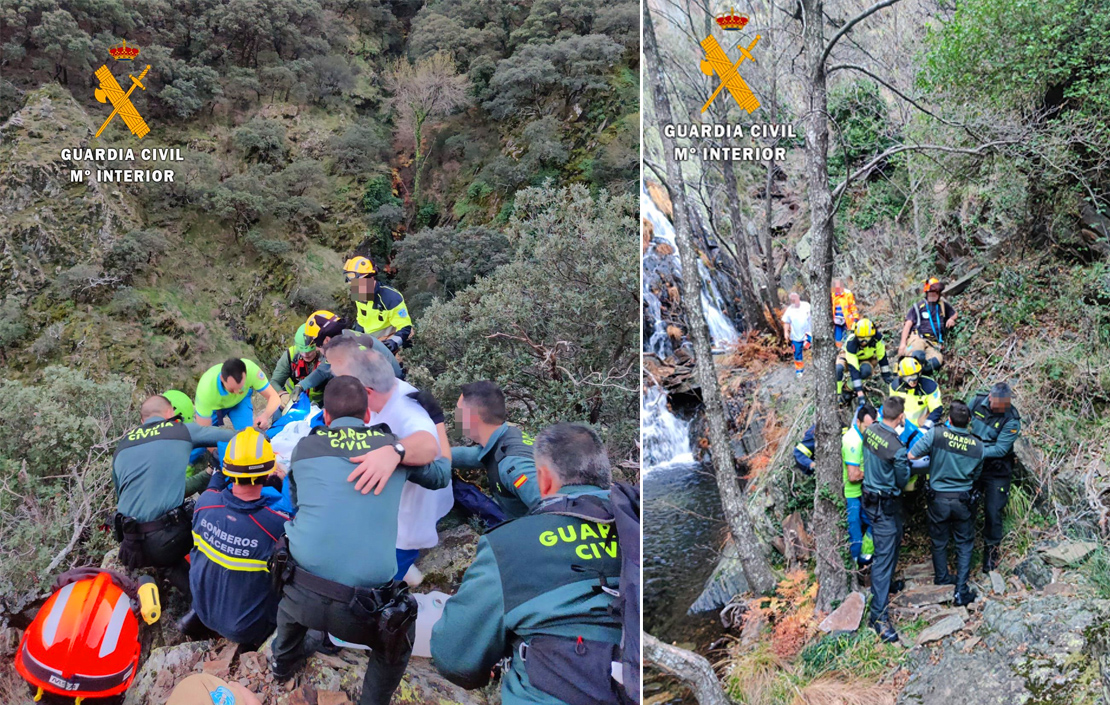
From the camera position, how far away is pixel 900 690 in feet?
15.3

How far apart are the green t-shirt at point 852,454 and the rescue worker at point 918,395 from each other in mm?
1177

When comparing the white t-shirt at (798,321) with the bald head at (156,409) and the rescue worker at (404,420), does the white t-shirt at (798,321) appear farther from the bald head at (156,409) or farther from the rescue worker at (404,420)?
the bald head at (156,409)

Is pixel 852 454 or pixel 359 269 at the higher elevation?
pixel 359 269

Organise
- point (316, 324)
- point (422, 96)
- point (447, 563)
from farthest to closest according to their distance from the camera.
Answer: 1. point (422, 96)
2. point (316, 324)
3. point (447, 563)

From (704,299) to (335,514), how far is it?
667 cm

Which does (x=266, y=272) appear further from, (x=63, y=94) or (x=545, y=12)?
(x=545, y=12)

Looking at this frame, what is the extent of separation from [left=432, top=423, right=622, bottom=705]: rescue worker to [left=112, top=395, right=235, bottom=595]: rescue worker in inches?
72.2

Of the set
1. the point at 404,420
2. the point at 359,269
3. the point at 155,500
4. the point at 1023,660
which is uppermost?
the point at 359,269

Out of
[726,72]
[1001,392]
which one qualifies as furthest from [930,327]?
[726,72]

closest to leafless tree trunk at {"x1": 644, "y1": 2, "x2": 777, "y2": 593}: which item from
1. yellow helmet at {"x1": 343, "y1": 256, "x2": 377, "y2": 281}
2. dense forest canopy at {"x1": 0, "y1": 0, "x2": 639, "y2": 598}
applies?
dense forest canopy at {"x1": 0, "y1": 0, "x2": 639, "y2": 598}

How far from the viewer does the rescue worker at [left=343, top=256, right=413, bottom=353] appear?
5.23m

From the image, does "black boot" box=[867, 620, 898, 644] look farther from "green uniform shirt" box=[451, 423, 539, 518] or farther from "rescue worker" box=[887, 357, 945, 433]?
"green uniform shirt" box=[451, 423, 539, 518]

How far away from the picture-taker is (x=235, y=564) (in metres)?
2.96

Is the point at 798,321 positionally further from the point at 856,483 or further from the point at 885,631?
the point at 885,631
